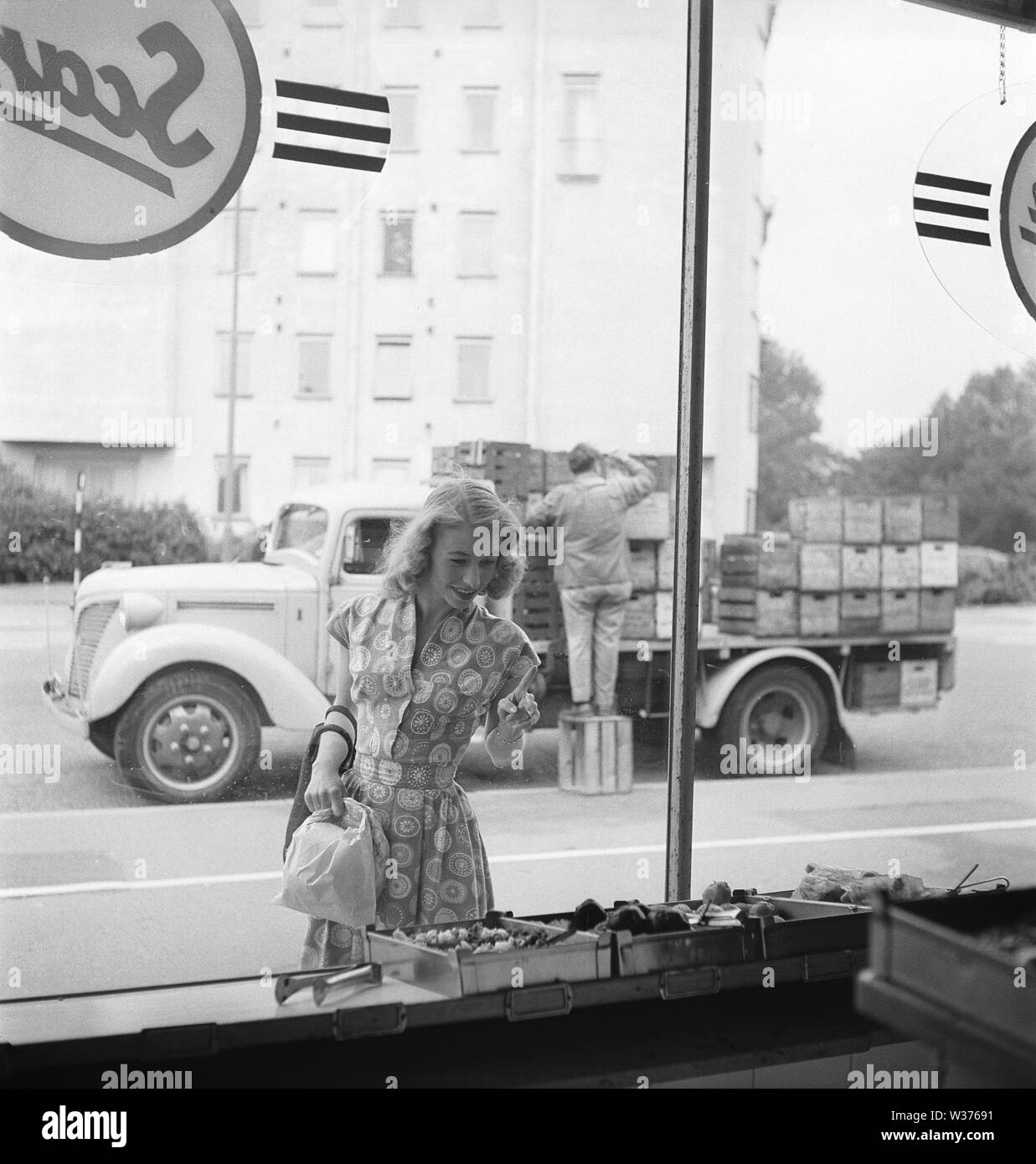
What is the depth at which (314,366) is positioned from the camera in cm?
561

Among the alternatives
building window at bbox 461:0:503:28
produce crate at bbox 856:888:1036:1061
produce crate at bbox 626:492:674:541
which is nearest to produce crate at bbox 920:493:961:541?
produce crate at bbox 626:492:674:541

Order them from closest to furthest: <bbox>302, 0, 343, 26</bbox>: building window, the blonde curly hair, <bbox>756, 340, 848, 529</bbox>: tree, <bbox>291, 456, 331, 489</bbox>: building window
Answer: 1. the blonde curly hair
2. <bbox>302, 0, 343, 26</bbox>: building window
3. <bbox>291, 456, 331, 489</bbox>: building window
4. <bbox>756, 340, 848, 529</bbox>: tree

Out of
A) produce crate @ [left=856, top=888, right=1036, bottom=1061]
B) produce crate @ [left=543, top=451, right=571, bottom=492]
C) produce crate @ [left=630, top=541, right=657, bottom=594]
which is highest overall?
produce crate @ [left=543, top=451, right=571, bottom=492]

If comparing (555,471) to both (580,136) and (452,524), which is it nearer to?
(580,136)

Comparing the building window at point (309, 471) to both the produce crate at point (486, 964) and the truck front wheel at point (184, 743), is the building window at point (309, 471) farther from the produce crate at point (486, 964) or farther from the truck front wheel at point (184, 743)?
the produce crate at point (486, 964)

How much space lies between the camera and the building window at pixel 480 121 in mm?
5934

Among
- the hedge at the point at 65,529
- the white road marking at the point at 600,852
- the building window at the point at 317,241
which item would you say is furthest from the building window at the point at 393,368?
the white road marking at the point at 600,852

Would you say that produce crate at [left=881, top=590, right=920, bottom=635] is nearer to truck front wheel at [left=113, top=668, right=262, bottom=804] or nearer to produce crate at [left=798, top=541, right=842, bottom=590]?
produce crate at [left=798, top=541, right=842, bottom=590]

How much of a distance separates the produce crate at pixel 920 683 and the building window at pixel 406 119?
13.5 feet

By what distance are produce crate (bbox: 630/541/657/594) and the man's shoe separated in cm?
65

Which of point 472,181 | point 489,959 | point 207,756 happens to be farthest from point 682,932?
point 472,181

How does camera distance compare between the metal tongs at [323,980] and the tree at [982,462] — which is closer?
the metal tongs at [323,980]

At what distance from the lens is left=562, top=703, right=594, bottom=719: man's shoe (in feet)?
20.8

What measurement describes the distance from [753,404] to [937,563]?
147cm
